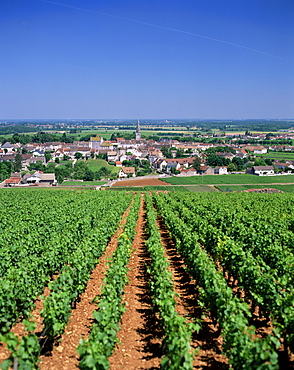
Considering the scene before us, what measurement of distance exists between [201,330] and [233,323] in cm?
226

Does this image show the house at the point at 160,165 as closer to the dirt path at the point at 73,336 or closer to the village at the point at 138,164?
the village at the point at 138,164

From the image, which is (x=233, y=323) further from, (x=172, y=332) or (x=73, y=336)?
(x=73, y=336)

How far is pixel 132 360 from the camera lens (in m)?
7.57

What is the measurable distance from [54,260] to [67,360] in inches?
196

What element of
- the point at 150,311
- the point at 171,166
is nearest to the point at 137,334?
the point at 150,311

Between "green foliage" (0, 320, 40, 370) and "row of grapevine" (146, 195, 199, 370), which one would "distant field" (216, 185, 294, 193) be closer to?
"row of grapevine" (146, 195, 199, 370)

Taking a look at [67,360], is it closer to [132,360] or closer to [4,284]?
[132,360]

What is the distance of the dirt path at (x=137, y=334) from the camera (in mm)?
7500

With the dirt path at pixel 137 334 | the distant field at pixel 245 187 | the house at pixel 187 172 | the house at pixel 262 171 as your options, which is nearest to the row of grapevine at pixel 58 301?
the dirt path at pixel 137 334

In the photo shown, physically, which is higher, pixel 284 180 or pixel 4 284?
pixel 4 284

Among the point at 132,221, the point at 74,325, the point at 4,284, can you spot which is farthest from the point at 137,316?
the point at 132,221

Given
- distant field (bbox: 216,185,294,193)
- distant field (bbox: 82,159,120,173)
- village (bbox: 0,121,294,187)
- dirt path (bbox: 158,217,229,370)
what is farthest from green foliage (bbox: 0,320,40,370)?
distant field (bbox: 82,159,120,173)

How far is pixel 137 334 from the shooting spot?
8.67m

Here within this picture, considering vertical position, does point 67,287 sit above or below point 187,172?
above
